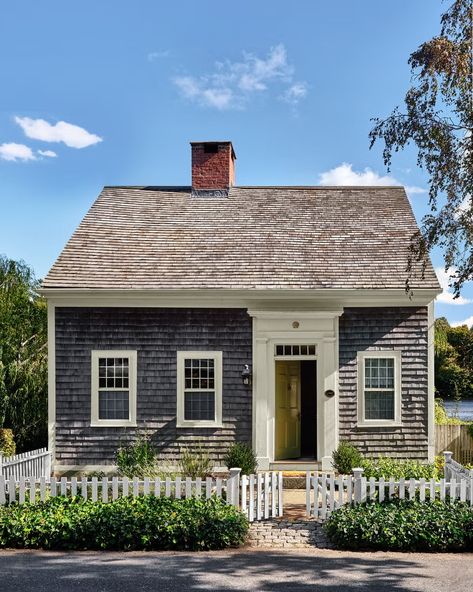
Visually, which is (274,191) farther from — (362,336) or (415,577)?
(415,577)

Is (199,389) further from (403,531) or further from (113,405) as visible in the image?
(403,531)

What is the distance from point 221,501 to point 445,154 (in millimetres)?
6794

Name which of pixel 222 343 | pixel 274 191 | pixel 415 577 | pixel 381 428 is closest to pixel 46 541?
pixel 415 577

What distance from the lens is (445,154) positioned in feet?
39.2

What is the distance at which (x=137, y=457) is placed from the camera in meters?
14.6

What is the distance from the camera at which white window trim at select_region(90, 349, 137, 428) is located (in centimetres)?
1495

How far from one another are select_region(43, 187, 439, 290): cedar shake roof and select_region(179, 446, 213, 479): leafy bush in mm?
3515

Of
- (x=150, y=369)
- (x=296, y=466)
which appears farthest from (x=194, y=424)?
(x=296, y=466)

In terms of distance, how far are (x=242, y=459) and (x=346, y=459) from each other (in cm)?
211

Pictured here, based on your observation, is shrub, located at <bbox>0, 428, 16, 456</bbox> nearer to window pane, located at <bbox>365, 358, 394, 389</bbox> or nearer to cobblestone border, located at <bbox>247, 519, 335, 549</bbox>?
cobblestone border, located at <bbox>247, 519, 335, 549</bbox>

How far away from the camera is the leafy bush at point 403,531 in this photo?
9.47m

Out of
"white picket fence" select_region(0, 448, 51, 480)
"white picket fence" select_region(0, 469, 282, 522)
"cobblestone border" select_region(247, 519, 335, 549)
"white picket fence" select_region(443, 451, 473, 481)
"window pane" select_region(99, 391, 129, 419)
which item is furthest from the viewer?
"window pane" select_region(99, 391, 129, 419)

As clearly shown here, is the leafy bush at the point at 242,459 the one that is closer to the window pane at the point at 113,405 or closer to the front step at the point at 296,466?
the front step at the point at 296,466

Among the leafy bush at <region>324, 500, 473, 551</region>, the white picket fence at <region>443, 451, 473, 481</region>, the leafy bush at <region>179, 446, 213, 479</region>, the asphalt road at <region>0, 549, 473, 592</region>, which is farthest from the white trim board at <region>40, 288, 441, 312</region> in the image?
the asphalt road at <region>0, 549, 473, 592</region>
